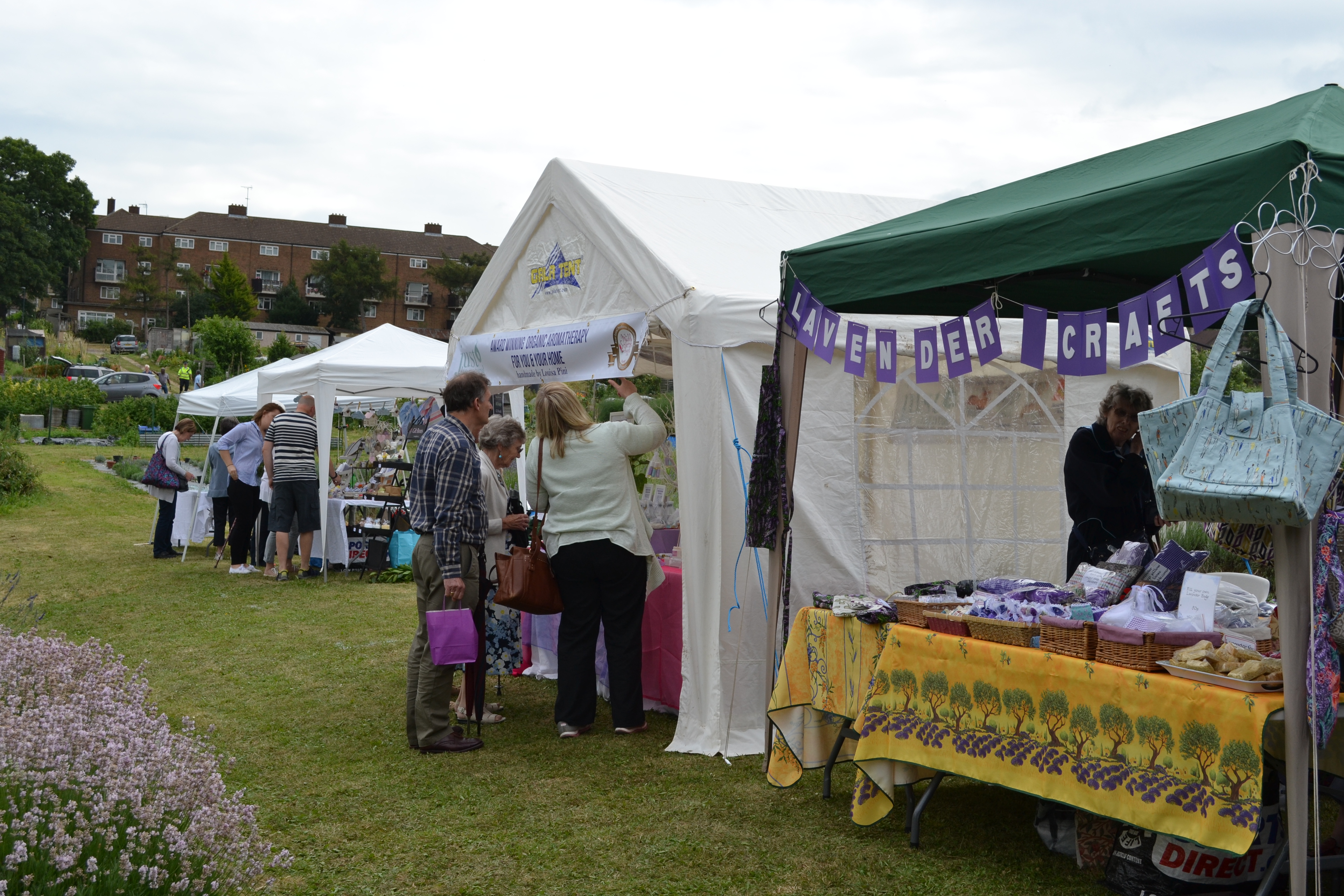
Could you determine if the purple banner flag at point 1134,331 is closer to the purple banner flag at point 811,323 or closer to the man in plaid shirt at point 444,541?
the purple banner flag at point 811,323

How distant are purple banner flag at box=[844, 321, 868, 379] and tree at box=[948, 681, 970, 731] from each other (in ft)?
4.17

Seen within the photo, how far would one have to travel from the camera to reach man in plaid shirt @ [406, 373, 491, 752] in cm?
491

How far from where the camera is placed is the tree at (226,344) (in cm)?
4406

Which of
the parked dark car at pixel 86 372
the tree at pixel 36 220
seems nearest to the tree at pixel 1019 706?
the parked dark car at pixel 86 372

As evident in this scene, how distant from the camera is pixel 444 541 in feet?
16.1

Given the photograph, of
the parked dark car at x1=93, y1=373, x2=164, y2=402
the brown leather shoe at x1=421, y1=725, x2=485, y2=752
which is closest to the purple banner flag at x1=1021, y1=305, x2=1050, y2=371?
the brown leather shoe at x1=421, y1=725, x2=485, y2=752

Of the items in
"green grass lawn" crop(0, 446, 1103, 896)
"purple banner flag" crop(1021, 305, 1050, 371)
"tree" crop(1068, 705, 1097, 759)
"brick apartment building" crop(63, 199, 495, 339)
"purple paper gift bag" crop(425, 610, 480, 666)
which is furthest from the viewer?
"brick apartment building" crop(63, 199, 495, 339)

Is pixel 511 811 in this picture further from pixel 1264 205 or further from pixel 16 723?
pixel 1264 205

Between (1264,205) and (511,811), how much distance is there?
132 inches

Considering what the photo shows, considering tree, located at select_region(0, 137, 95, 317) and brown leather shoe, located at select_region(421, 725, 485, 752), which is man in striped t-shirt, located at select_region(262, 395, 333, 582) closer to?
brown leather shoe, located at select_region(421, 725, 485, 752)

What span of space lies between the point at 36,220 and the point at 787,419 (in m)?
72.0

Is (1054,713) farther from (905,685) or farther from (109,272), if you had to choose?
(109,272)

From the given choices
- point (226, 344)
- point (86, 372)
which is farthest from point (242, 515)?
point (226, 344)

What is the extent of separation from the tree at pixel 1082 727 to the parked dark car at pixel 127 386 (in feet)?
117
